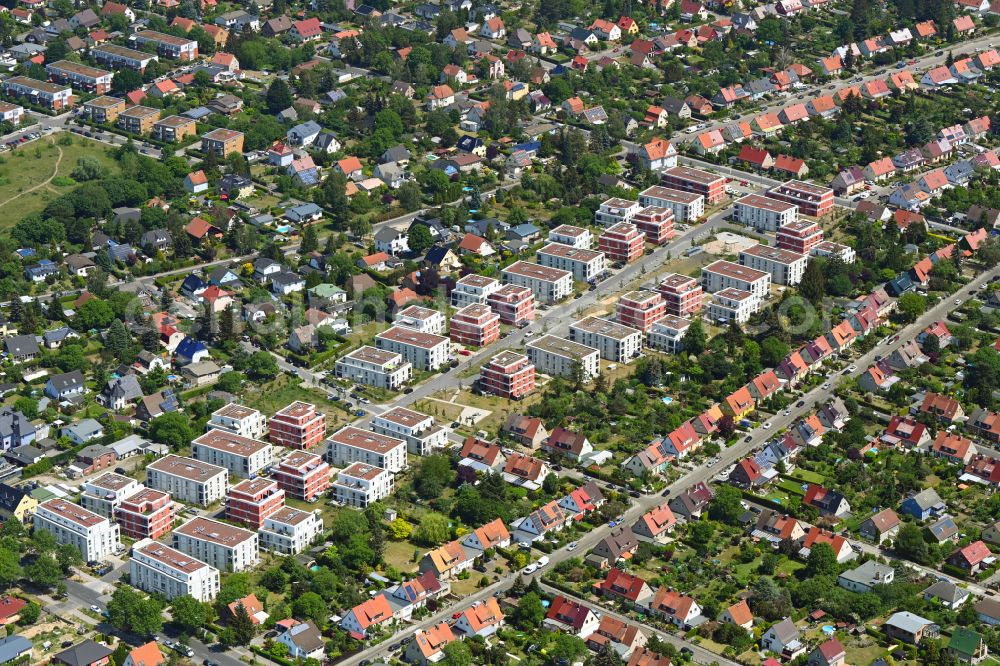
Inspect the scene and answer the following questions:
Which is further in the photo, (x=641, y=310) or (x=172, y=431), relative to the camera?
(x=641, y=310)

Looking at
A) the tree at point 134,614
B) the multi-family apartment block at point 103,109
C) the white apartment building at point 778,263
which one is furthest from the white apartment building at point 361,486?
the multi-family apartment block at point 103,109

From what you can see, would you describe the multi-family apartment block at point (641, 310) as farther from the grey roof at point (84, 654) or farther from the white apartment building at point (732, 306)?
the grey roof at point (84, 654)

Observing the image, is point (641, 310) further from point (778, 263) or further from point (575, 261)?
point (778, 263)

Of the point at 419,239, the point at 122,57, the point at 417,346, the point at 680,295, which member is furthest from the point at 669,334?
the point at 122,57

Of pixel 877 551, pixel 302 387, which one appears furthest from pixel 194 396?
pixel 877 551

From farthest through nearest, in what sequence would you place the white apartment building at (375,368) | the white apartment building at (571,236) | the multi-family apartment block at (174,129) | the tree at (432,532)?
the multi-family apartment block at (174,129) → the white apartment building at (571,236) → the white apartment building at (375,368) → the tree at (432,532)

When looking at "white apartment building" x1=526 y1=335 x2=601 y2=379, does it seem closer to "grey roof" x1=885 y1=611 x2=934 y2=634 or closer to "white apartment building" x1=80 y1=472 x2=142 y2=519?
"white apartment building" x1=80 y1=472 x2=142 y2=519
